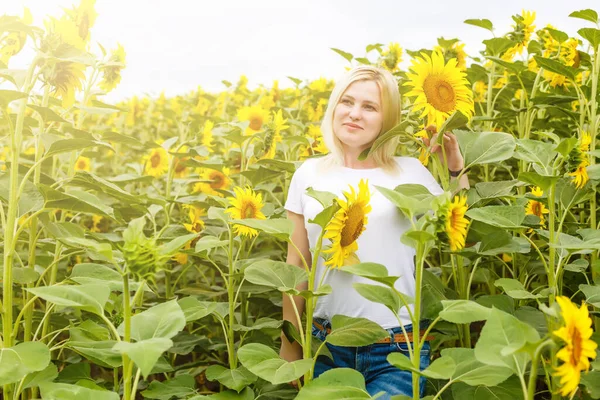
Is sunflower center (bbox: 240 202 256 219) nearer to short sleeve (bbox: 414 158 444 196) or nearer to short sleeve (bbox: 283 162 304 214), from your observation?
short sleeve (bbox: 283 162 304 214)

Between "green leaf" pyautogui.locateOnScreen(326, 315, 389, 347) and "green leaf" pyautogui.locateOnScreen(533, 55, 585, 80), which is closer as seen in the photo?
"green leaf" pyautogui.locateOnScreen(326, 315, 389, 347)

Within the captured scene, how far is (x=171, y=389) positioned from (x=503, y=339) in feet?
2.97

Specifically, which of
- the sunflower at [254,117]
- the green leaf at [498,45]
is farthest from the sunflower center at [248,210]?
the sunflower at [254,117]

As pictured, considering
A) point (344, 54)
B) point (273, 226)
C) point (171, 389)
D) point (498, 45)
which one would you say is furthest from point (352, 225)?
point (344, 54)

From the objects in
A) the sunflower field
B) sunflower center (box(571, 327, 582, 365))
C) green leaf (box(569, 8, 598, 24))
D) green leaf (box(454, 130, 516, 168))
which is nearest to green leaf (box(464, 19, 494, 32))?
the sunflower field

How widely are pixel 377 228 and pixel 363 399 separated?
67 centimetres

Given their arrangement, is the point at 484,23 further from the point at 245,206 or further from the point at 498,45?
the point at 245,206

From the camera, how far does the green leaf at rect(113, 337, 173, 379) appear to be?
92 cm

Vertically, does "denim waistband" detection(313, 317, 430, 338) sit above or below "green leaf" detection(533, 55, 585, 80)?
below

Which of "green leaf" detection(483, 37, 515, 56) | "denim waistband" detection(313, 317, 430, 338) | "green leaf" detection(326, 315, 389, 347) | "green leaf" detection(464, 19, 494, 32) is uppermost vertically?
"green leaf" detection(464, 19, 494, 32)

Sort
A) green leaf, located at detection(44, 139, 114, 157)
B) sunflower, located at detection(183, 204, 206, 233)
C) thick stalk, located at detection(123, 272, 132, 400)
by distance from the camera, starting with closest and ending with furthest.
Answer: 1. thick stalk, located at detection(123, 272, 132, 400)
2. green leaf, located at detection(44, 139, 114, 157)
3. sunflower, located at detection(183, 204, 206, 233)

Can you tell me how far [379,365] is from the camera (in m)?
1.69

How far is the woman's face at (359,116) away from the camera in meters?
1.88

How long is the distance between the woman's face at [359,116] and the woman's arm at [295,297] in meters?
0.29
